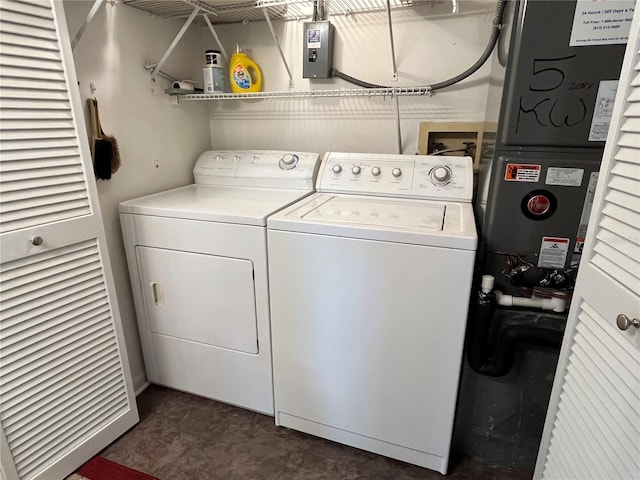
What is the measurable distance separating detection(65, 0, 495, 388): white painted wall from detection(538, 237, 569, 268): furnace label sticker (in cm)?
84

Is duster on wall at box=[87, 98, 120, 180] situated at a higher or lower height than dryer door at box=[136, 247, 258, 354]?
higher

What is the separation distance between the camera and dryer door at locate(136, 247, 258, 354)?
1.58 m

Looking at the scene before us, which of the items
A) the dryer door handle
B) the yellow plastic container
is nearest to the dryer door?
the dryer door handle

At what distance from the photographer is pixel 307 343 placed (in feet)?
5.02

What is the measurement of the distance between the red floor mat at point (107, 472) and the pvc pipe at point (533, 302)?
1.53 meters

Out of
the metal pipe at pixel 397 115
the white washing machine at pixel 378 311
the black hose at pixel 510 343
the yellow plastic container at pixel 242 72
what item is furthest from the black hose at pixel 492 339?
the yellow plastic container at pixel 242 72

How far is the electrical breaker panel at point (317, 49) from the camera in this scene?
187 centimetres

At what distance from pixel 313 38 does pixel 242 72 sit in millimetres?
420

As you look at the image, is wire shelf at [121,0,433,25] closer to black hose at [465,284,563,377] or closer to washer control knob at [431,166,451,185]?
washer control knob at [431,166,451,185]

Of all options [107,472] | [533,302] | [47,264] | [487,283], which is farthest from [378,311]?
[107,472]

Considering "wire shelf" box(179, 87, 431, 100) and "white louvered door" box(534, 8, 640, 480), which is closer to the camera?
"white louvered door" box(534, 8, 640, 480)

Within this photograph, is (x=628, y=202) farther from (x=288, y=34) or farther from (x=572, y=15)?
(x=288, y=34)

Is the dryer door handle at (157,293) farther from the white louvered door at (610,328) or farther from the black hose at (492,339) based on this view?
the white louvered door at (610,328)

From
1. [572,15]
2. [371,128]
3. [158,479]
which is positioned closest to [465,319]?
[572,15]
